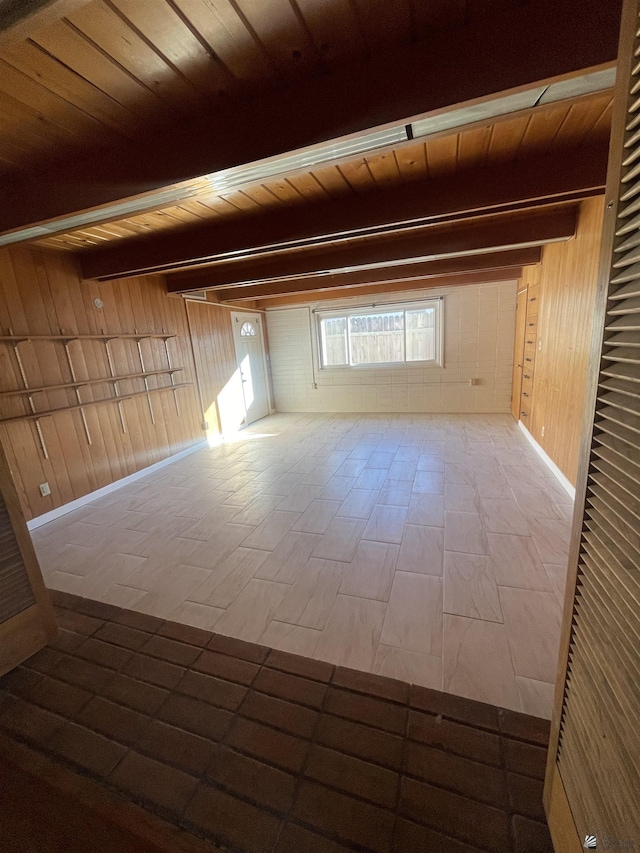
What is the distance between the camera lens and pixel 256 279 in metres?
3.77

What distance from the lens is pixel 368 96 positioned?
124 centimetres

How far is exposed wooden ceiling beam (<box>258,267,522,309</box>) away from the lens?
4.77 m

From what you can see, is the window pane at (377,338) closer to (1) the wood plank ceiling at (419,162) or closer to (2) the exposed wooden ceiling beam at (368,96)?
(1) the wood plank ceiling at (419,162)

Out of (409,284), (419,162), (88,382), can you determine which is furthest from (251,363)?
(419,162)

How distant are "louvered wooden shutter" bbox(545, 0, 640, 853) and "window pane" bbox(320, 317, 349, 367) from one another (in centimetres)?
587

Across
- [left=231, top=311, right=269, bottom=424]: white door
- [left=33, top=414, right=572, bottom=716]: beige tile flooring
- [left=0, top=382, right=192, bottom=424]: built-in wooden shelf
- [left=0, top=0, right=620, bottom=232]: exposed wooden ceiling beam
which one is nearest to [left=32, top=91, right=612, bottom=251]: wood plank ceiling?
[left=0, top=0, right=620, bottom=232]: exposed wooden ceiling beam

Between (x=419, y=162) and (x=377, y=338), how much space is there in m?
4.26

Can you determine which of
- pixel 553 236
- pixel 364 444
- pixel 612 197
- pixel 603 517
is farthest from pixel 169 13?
pixel 364 444

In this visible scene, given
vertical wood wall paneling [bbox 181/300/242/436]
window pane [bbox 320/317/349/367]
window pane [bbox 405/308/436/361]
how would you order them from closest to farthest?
vertical wood wall paneling [bbox 181/300/242/436] → window pane [bbox 405/308/436/361] → window pane [bbox 320/317/349/367]

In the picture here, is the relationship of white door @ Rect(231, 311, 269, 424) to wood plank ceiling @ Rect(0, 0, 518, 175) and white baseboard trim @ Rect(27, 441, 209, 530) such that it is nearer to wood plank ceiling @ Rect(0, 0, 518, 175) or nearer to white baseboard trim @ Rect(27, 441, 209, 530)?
white baseboard trim @ Rect(27, 441, 209, 530)

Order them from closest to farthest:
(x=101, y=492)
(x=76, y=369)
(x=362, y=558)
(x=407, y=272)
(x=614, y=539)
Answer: (x=614, y=539)
(x=362, y=558)
(x=76, y=369)
(x=101, y=492)
(x=407, y=272)

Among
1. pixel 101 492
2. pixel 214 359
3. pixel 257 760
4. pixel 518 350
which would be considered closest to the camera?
pixel 257 760

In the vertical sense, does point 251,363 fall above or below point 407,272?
below

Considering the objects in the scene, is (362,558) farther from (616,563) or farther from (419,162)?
(419,162)
